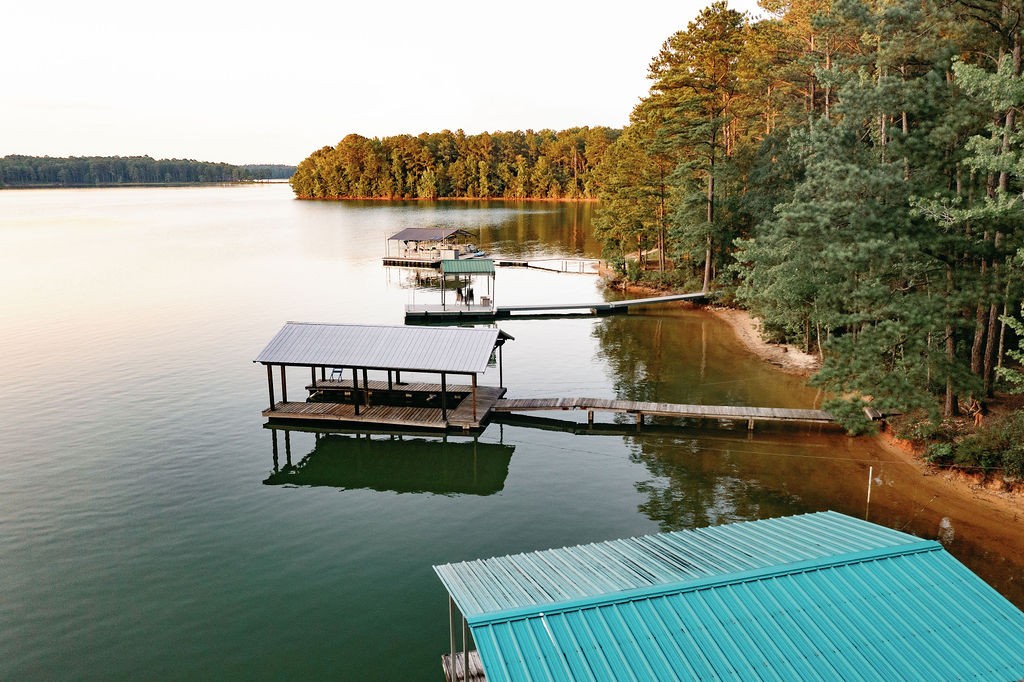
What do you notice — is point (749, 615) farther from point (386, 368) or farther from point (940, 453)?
point (386, 368)

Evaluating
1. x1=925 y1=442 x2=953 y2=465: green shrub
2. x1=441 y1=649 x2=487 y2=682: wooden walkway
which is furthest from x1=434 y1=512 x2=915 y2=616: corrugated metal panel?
x1=925 y1=442 x2=953 y2=465: green shrub

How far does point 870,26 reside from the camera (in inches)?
895

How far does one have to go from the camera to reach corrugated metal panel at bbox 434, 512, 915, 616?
1070 cm

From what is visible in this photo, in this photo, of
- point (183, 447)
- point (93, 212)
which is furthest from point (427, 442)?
Answer: point (93, 212)

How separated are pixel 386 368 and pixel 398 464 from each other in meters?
3.95

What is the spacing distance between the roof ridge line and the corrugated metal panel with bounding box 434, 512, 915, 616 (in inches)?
9.2

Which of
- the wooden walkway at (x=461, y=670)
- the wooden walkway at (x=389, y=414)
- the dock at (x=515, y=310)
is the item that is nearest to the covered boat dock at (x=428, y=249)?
the dock at (x=515, y=310)

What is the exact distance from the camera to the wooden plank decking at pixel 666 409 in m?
26.8

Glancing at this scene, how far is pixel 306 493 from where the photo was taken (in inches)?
902

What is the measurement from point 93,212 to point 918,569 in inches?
7401

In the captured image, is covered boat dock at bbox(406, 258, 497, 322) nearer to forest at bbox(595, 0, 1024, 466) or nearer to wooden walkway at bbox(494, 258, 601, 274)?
wooden walkway at bbox(494, 258, 601, 274)

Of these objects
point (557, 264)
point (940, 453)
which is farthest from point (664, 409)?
point (557, 264)

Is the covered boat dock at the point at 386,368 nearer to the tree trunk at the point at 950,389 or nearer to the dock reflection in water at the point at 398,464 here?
the dock reflection in water at the point at 398,464

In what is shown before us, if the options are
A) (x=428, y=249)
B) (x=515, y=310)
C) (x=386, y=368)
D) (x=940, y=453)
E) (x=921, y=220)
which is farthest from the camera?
(x=428, y=249)
